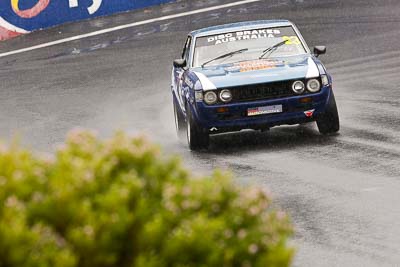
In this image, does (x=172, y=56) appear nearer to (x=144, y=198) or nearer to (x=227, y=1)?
(x=227, y=1)

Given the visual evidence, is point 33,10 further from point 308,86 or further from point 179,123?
point 308,86

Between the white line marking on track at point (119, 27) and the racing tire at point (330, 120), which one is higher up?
the racing tire at point (330, 120)

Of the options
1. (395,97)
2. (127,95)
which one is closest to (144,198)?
(395,97)

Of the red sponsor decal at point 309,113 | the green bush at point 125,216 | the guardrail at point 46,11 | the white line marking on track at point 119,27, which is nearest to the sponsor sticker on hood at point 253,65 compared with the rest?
the red sponsor decal at point 309,113

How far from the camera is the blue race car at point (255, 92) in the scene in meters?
13.9

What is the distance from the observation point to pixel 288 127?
15797 mm

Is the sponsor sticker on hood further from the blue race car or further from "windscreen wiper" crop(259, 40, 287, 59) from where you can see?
"windscreen wiper" crop(259, 40, 287, 59)

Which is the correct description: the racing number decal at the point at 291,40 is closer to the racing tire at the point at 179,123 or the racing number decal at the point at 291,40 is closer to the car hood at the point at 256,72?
the car hood at the point at 256,72

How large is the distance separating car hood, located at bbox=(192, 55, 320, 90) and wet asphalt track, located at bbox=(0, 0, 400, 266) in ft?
2.69

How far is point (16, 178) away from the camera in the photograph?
428cm

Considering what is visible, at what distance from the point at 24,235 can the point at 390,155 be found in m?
9.22

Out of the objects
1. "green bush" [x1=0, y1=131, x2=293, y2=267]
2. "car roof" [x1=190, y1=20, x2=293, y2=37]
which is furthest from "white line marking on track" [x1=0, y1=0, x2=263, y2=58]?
"green bush" [x1=0, y1=131, x2=293, y2=267]

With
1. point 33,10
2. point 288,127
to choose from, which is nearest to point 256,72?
point 288,127

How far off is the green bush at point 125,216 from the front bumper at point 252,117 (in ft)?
30.7
